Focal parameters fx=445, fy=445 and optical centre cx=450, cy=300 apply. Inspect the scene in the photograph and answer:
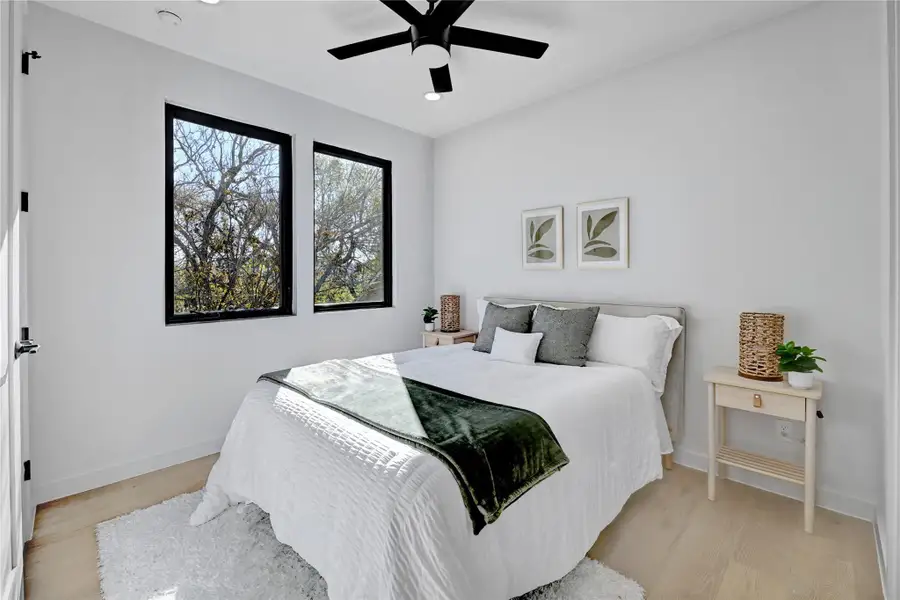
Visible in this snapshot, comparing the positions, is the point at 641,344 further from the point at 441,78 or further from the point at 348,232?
the point at 348,232

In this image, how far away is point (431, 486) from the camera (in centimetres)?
136

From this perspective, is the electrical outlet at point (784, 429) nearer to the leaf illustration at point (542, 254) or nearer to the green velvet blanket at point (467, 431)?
the green velvet blanket at point (467, 431)

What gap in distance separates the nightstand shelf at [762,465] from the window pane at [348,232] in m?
2.97

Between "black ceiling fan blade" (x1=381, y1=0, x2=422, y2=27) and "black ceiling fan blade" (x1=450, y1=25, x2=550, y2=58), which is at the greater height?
"black ceiling fan blade" (x1=381, y1=0, x2=422, y2=27)

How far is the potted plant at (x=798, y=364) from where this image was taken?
83.8 inches

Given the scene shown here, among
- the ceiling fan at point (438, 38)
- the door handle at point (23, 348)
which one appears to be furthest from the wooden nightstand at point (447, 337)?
the door handle at point (23, 348)

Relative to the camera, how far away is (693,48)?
9.15 ft

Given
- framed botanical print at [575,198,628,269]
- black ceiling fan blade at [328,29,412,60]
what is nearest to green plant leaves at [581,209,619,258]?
framed botanical print at [575,198,628,269]

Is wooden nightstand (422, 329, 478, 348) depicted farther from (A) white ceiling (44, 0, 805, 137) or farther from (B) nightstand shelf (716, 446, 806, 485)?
(B) nightstand shelf (716, 446, 806, 485)

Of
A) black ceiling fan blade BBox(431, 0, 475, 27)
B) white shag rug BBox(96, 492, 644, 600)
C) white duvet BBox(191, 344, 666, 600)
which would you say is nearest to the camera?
white duvet BBox(191, 344, 666, 600)

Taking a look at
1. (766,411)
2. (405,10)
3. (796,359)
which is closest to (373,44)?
(405,10)

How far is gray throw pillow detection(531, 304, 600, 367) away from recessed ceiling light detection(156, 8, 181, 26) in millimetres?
2763

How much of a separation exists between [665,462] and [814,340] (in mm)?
1109

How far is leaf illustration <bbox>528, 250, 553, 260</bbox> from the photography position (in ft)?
11.7
